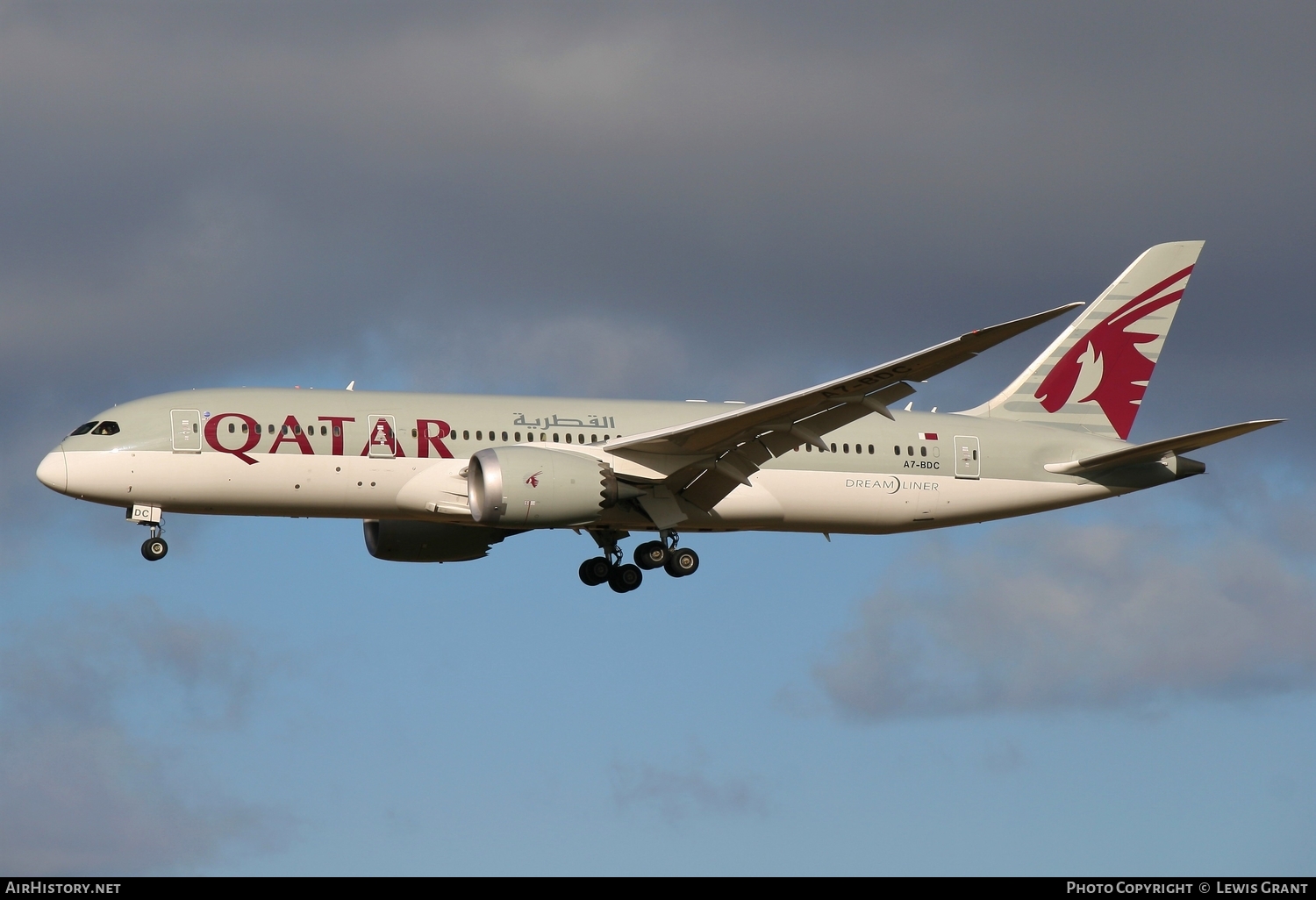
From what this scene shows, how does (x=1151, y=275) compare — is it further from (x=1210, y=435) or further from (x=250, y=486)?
(x=250, y=486)

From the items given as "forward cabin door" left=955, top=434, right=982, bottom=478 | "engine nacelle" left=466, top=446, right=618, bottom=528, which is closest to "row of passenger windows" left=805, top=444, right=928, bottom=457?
"forward cabin door" left=955, top=434, right=982, bottom=478

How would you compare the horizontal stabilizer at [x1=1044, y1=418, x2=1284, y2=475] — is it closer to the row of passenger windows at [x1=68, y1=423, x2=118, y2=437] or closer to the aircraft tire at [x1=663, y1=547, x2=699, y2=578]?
the aircraft tire at [x1=663, y1=547, x2=699, y2=578]

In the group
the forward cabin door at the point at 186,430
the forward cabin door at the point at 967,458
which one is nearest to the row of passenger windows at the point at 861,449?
the forward cabin door at the point at 967,458

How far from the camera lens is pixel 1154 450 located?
4856 centimetres

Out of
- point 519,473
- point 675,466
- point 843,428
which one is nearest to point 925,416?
point 843,428

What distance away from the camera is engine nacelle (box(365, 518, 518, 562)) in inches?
2058

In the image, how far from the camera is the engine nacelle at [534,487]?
43.6m

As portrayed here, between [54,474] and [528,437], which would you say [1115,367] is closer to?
[528,437]

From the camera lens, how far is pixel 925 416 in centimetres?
5103

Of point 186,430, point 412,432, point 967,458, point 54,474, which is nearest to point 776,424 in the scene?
point 967,458

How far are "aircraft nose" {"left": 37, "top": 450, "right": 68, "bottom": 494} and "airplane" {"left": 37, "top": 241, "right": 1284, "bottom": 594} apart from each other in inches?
2.1

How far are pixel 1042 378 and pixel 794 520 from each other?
10.1 meters

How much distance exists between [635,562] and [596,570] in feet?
5.10

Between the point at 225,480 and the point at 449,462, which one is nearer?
the point at 225,480
